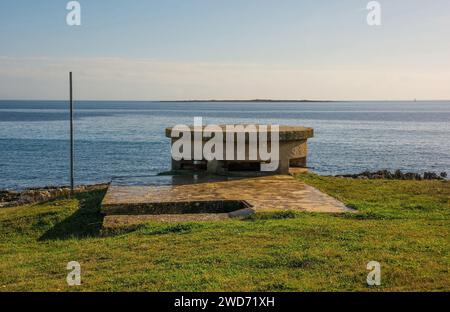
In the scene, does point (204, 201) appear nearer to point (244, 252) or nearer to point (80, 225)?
point (80, 225)

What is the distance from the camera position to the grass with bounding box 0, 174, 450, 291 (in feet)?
19.1

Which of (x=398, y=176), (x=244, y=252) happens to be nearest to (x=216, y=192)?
(x=244, y=252)

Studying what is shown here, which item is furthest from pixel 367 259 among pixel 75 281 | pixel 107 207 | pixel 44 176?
pixel 44 176

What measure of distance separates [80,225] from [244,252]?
466 centimetres

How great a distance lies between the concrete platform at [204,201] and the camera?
9973 millimetres

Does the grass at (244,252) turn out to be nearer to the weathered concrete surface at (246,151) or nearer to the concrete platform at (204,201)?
the concrete platform at (204,201)

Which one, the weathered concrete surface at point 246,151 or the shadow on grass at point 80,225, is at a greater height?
the weathered concrete surface at point 246,151

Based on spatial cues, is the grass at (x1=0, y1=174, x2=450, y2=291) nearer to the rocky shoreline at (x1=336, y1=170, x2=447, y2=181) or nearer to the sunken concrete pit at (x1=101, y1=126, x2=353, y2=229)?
the sunken concrete pit at (x1=101, y1=126, x2=353, y2=229)

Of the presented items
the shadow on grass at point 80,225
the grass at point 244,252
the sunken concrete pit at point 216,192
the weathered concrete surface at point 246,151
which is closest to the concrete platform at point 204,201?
the sunken concrete pit at point 216,192

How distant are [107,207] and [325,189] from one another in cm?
540

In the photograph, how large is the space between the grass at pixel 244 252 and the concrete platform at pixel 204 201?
0.54 metres

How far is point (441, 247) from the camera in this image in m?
7.12

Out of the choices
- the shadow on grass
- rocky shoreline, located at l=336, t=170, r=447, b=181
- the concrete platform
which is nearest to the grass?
the shadow on grass
